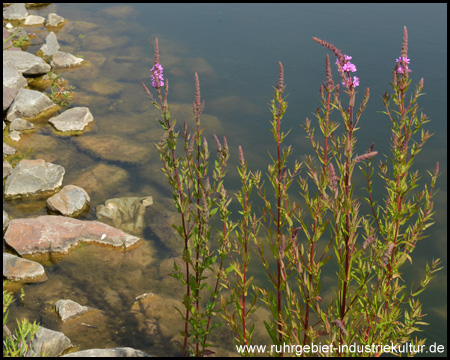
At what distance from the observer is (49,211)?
711 cm

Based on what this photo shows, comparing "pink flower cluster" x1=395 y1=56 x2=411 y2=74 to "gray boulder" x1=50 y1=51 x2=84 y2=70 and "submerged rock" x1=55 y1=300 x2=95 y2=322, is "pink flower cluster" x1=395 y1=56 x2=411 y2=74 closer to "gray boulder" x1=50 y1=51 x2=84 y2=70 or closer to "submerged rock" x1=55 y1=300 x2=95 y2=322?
"submerged rock" x1=55 y1=300 x2=95 y2=322

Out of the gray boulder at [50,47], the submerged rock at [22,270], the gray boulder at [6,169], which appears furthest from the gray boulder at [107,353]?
the gray boulder at [50,47]

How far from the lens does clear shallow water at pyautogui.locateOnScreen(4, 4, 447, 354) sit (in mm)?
6051

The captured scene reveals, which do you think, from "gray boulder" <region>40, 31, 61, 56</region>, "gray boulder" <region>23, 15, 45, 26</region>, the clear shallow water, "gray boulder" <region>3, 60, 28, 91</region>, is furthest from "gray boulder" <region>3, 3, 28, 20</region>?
"gray boulder" <region>3, 60, 28, 91</region>

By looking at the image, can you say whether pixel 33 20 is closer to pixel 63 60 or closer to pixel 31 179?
pixel 63 60

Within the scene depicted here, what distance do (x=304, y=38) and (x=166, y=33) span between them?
3.48 meters

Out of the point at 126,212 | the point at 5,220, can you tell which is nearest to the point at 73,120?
the point at 126,212

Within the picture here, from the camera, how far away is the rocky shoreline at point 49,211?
5395 millimetres

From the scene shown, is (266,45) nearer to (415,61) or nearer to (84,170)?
(415,61)

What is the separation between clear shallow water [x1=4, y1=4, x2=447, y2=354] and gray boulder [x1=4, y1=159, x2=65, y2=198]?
220mm

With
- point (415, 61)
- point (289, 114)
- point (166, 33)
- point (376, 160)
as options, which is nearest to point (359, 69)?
point (415, 61)

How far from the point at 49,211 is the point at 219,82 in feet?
15.8

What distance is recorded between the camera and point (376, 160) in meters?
7.73

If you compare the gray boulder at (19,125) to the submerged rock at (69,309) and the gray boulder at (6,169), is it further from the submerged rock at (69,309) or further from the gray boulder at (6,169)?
the submerged rock at (69,309)
